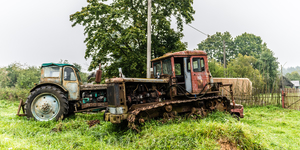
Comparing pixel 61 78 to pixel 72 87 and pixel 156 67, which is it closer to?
pixel 72 87

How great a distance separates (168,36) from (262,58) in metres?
28.5

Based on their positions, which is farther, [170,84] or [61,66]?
[61,66]

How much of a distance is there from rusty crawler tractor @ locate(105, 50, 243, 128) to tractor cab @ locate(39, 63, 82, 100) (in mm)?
2351

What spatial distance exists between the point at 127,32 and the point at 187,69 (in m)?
4.90

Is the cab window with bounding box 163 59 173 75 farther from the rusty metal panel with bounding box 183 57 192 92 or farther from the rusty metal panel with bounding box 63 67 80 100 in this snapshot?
the rusty metal panel with bounding box 63 67 80 100

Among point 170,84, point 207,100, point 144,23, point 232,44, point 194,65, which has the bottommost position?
point 207,100

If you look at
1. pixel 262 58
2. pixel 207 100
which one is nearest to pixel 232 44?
pixel 262 58

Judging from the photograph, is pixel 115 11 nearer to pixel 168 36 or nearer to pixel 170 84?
pixel 168 36

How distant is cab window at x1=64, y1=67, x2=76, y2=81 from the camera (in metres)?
7.50

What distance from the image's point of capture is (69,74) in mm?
7590

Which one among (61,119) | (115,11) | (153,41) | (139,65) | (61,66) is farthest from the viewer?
(153,41)

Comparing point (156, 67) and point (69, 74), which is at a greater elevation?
point (156, 67)

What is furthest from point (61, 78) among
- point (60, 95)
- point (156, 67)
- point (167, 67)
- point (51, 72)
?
point (167, 67)

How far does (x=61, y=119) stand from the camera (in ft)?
22.2
